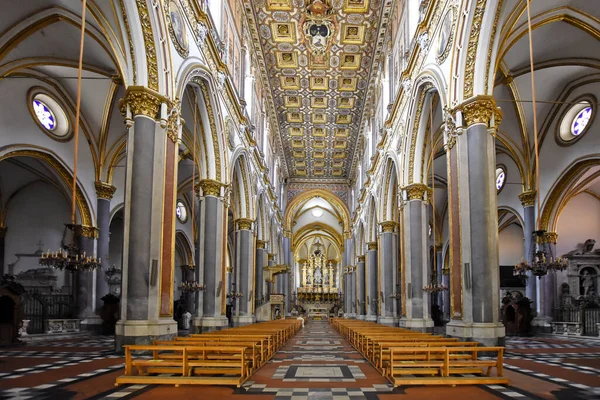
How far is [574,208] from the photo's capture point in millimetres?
26734

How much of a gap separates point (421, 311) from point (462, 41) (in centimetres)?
937

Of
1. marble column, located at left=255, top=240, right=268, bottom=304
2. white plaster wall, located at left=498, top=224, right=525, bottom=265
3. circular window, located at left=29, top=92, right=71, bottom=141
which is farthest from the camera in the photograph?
white plaster wall, located at left=498, top=224, right=525, bottom=265

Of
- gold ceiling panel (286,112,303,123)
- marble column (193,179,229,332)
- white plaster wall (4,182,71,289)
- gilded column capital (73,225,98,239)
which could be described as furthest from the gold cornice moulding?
white plaster wall (4,182,71,289)

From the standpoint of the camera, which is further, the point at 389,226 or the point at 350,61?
the point at 350,61

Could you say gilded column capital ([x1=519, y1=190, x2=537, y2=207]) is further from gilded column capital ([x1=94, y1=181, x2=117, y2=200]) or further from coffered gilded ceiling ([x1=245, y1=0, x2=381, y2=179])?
gilded column capital ([x1=94, y1=181, x2=117, y2=200])

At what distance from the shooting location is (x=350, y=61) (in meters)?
27.8

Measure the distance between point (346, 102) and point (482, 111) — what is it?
21.2 metres

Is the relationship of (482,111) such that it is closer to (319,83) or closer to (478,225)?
(478,225)

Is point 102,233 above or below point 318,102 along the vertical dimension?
below

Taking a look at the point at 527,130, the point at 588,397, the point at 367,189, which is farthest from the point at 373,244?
the point at 588,397

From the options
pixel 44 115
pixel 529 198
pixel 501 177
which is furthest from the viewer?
pixel 501 177

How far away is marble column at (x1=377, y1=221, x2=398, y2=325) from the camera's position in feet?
76.3

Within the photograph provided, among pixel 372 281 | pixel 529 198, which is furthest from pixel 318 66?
pixel 529 198

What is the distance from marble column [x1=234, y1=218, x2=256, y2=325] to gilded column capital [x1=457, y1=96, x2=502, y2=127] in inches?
566
